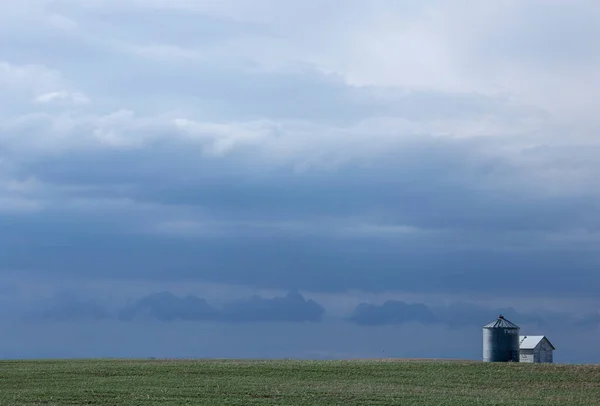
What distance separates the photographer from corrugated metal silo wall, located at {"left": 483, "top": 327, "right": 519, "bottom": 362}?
276 feet

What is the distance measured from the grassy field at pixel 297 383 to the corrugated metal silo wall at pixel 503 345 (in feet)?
28.2

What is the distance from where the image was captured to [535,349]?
89.3m

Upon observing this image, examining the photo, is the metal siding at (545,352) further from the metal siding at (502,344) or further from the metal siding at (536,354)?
the metal siding at (502,344)

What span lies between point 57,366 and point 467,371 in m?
32.9

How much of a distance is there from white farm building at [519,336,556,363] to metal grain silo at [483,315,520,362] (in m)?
5.26

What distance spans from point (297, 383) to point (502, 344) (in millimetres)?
31885

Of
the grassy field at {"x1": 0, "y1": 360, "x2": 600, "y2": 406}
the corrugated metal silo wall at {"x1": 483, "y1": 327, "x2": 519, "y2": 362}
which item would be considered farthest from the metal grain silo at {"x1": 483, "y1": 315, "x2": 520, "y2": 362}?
the grassy field at {"x1": 0, "y1": 360, "x2": 600, "y2": 406}

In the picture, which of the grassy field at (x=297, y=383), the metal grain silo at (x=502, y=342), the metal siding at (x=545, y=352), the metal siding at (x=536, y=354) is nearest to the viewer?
the grassy field at (x=297, y=383)

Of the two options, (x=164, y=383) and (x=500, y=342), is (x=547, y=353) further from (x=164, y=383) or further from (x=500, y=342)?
(x=164, y=383)

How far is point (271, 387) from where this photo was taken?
55500 mm

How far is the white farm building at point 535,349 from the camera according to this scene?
89312 mm

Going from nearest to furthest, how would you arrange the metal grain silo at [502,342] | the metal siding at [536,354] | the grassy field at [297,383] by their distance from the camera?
the grassy field at [297,383], the metal grain silo at [502,342], the metal siding at [536,354]

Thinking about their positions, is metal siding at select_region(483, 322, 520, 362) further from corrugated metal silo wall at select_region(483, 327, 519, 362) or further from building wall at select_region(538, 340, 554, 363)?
building wall at select_region(538, 340, 554, 363)

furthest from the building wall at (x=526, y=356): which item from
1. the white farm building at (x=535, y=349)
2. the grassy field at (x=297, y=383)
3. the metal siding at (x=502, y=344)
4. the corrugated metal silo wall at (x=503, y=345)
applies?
the grassy field at (x=297, y=383)
